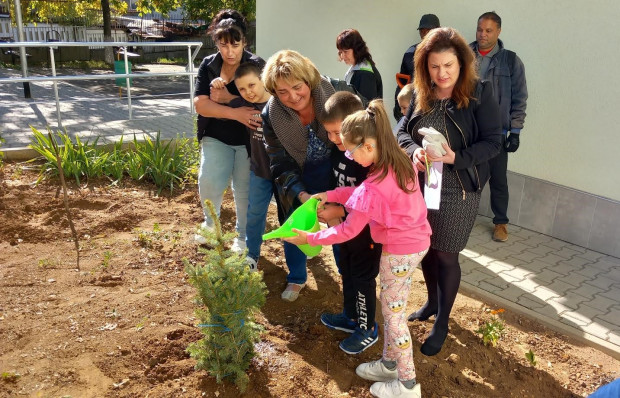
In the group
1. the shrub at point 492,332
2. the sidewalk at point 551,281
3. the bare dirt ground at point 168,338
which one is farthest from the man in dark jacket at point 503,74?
the shrub at point 492,332

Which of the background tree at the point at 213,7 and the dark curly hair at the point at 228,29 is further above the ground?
the background tree at the point at 213,7

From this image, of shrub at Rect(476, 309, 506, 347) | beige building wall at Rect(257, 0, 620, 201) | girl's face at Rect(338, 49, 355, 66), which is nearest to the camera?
shrub at Rect(476, 309, 506, 347)

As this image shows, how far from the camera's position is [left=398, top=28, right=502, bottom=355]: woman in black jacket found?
2.83 metres

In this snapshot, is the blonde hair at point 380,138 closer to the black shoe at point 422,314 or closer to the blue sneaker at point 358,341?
the blue sneaker at point 358,341

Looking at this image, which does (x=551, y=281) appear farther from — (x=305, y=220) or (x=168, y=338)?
(x=168, y=338)

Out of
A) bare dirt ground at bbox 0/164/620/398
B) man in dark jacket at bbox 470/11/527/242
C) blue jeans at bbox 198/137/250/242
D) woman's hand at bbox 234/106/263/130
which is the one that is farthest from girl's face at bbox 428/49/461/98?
man in dark jacket at bbox 470/11/527/242

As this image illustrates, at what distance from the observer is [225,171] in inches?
167

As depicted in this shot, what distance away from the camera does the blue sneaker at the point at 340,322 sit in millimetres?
3312

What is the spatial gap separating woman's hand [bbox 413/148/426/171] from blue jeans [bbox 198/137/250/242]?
1657 millimetres

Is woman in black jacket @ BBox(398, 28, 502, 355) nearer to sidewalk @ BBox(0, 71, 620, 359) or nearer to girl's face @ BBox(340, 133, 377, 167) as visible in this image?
girl's face @ BBox(340, 133, 377, 167)

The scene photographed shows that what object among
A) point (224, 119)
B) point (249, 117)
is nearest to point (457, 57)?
point (249, 117)

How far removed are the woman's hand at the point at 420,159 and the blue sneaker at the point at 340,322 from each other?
104 cm

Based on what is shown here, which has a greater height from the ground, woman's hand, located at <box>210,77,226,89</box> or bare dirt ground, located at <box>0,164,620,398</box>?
woman's hand, located at <box>210,77,226,89</box>

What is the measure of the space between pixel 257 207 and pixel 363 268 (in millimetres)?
1109
